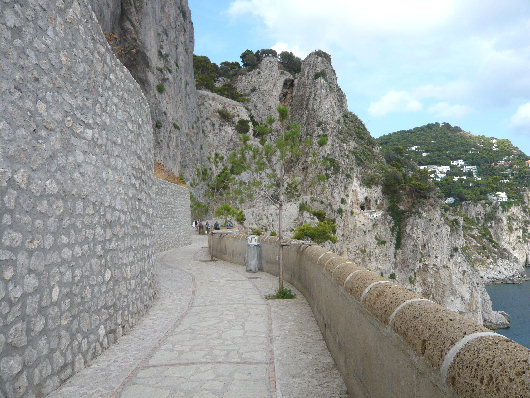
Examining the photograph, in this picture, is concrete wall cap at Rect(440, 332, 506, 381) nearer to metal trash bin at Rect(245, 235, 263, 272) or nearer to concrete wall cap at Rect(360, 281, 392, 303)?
concrete wall cap at Rect(360, 281, 392, 303)

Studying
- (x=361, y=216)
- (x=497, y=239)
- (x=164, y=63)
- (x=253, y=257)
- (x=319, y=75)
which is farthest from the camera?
(x=497, y=239)

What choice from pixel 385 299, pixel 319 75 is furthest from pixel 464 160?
pixel 385 299

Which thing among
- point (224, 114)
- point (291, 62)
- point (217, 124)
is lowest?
point (217, 124)

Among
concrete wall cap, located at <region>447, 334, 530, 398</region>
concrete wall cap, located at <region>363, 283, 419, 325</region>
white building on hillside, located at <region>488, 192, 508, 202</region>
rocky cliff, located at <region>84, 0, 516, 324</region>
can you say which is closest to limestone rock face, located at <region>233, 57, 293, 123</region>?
rocky cliff, located at <region>84, 0, 516, 324</region>

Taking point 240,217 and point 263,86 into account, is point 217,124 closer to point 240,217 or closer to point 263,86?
point 263,86

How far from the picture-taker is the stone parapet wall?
1.47 m

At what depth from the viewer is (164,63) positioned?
130 ft

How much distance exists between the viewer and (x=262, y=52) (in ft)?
265

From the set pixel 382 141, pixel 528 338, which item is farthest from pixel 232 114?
pixel 382 141

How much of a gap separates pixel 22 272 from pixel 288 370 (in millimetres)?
3412

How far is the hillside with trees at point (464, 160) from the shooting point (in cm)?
10912

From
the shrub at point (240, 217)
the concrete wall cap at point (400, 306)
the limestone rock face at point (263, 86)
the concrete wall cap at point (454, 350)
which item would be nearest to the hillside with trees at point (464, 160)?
the limestone rock face at point (263, 86)

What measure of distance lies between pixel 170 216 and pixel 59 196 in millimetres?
18263

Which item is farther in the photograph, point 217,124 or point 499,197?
point 499,197
